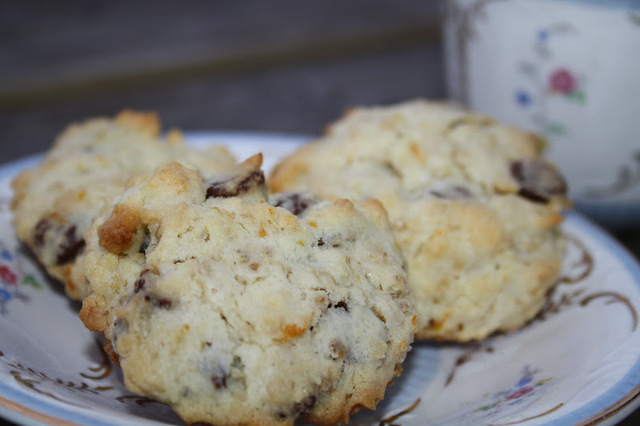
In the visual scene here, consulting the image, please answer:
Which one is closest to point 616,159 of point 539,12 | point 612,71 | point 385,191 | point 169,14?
point 612,71

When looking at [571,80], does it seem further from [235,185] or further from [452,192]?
[235,185]

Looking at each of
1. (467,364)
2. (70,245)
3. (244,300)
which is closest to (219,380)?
(244,300)

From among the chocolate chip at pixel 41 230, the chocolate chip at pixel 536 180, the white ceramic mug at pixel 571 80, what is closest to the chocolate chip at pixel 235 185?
the chocolate chip at pixel 41 230

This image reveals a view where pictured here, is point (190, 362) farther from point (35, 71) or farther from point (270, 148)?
point (35, 71)

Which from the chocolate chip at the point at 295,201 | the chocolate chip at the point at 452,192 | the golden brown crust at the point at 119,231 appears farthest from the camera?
the chocolate chip at the point at 452,192

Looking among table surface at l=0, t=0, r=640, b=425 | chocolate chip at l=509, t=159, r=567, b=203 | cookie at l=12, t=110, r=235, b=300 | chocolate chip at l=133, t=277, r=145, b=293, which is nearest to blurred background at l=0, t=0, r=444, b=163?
table surface at l=0, t=0, r=640, b=425

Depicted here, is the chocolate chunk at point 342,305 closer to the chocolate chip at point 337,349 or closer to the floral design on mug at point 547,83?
the chocolate chip at point 337,349

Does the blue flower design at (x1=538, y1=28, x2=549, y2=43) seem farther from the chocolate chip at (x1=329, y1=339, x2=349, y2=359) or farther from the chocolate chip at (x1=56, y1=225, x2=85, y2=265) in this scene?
the chocolate chip at (x1=56, y1=225, x2=85, y2=265)

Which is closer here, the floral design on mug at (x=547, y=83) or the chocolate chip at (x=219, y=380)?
the chocolate chip at (x=219, y=380)
